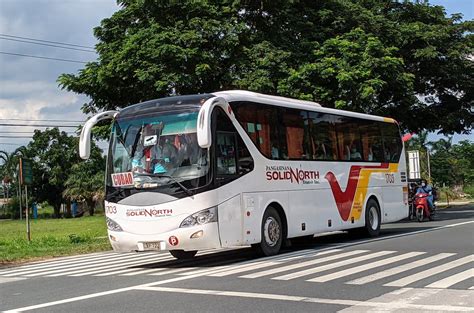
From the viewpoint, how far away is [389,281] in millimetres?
8969

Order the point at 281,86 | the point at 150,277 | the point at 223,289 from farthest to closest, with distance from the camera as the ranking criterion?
the point at 281,86 < the point at 150,277 < the point at 223,289

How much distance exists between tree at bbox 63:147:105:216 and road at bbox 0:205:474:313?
53501 mm

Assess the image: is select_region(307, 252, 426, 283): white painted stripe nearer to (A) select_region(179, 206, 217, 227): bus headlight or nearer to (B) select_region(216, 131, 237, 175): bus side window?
(A) select_region(179, 206, 217, 227): bus headlight

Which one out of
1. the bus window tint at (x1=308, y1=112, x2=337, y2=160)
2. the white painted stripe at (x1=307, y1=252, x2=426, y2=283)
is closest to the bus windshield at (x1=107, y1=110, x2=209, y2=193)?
the white painted stripe at (x1=307, y1=252, x2=426, y2=283)

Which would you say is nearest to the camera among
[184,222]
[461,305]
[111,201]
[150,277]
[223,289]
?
[461,305]

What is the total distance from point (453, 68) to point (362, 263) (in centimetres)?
1780

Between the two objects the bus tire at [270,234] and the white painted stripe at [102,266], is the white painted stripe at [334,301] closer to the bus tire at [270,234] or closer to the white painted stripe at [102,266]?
the white painted stripe at [102,266]

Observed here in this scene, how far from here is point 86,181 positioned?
67.9 meters

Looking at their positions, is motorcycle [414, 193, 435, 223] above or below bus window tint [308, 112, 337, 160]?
below

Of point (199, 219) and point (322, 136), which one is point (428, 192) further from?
point (199, 219)

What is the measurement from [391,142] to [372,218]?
3056 mm

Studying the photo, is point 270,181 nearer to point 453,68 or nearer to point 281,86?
point 281,86

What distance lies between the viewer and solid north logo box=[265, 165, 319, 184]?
519 inches

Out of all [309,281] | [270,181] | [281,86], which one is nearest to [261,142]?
[270,181]
